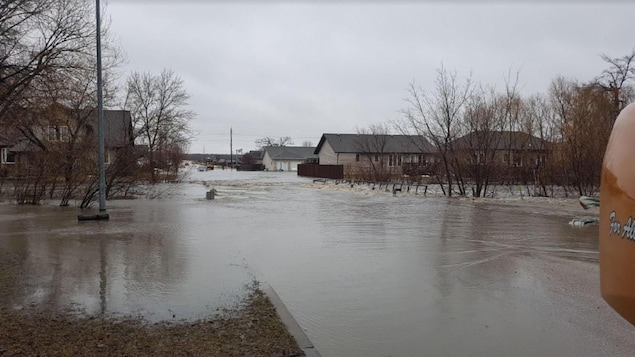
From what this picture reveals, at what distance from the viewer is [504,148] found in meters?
33.7

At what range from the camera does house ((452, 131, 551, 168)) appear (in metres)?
28.4

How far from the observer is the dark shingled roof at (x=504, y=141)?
2853cm

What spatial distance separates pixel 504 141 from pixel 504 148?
906 millimetres

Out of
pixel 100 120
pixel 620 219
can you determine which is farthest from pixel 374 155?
pixel 620 219

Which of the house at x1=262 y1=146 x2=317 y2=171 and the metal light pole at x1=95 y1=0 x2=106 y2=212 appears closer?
the metal light pole at x1=95 y1=0 x2=106 y2=212

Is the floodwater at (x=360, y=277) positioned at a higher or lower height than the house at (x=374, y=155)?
lower

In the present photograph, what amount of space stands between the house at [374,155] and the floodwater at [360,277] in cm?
3539

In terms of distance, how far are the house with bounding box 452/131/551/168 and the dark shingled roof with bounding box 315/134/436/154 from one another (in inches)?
943

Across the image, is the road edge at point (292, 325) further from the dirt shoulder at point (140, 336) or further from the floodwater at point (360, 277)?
the floodwater at point (360, 277)

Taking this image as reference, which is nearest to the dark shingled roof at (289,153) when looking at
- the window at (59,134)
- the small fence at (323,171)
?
the small fence at (323,171)

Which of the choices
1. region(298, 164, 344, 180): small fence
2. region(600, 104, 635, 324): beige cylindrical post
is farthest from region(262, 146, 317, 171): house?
Answer: region(600, 104, 635, 324): beige cylindrical post

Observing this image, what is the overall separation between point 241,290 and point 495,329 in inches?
135

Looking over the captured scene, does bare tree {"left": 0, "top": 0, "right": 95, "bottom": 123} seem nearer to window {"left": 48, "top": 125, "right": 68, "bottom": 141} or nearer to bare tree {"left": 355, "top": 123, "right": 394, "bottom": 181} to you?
window {"left": 48, "top": 125, "right": 68, "bottom": 141}

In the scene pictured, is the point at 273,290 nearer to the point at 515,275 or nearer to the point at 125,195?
the point at 515,275
